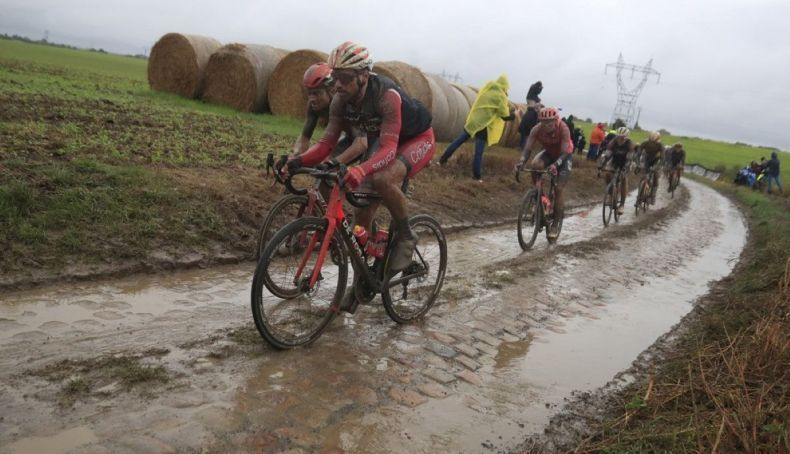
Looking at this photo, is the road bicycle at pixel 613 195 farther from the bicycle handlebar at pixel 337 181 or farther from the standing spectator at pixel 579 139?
the standing spectator at pixel 579 139

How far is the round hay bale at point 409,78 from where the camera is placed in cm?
1789

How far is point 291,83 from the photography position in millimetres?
18375

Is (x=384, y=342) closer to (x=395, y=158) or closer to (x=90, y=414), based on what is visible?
(x=395, y=158)

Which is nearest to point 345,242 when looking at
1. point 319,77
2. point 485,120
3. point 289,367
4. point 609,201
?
point 289,367

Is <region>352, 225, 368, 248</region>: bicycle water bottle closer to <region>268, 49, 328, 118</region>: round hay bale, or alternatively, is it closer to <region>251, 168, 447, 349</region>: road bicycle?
<region>251, 168, 447, 349</region>: road bicycle

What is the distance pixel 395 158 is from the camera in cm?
495

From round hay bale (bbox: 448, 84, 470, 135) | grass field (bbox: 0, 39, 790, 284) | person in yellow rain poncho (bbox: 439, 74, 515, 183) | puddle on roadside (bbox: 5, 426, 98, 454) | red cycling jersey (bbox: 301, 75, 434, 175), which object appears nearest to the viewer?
puddle on roadside (bbox: 5, 426, 98, 454)

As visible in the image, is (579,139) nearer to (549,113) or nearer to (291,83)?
(291,83)

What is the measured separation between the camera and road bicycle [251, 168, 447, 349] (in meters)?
4.18

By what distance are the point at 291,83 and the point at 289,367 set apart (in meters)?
15.5

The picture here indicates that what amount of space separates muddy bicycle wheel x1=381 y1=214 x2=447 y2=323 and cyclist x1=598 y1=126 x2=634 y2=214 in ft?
28.8

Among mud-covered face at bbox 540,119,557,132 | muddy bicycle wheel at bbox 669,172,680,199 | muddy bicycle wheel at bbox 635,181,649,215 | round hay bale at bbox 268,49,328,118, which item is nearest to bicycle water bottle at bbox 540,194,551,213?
mud-covered face at bbox 540,119,557,132

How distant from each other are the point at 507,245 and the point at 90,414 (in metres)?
7.27

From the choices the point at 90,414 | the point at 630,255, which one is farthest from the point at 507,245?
the point at 90,414
